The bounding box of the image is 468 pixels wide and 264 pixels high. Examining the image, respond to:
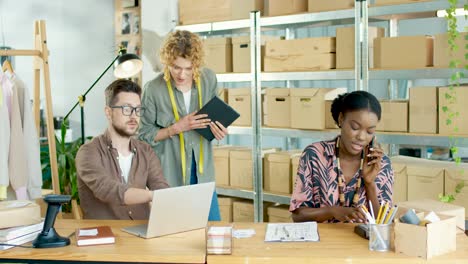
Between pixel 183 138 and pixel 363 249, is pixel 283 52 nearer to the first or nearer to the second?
pixel 183 138

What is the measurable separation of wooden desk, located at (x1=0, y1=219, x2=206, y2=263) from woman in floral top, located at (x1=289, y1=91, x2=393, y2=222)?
23.9 inches

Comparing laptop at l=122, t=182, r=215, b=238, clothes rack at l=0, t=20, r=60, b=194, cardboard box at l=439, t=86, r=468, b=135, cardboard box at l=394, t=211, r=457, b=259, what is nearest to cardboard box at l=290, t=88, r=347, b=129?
cardboard box at l=439, t=86, r=468, b=135

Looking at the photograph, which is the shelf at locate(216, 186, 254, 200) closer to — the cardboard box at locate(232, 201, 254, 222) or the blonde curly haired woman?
the cardboard box at locate(232, 201, 254, 222)

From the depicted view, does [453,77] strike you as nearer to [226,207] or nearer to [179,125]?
[179,125]

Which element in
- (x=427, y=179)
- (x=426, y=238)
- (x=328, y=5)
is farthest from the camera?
(x=328, y=5)

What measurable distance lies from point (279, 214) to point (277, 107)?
2.62ft

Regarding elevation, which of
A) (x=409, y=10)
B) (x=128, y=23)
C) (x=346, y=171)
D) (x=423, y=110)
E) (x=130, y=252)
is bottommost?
(x=130, y=252)

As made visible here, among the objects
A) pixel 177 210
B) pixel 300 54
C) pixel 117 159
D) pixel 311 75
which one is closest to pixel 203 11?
pixel 300 54

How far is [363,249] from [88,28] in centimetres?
561

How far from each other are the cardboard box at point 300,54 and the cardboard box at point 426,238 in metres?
2.46

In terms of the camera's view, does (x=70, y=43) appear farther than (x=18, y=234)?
Yes

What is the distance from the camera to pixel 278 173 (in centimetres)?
512

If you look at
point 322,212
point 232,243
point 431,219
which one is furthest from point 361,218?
point 232,243

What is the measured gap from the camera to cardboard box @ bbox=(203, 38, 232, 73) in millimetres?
5371
